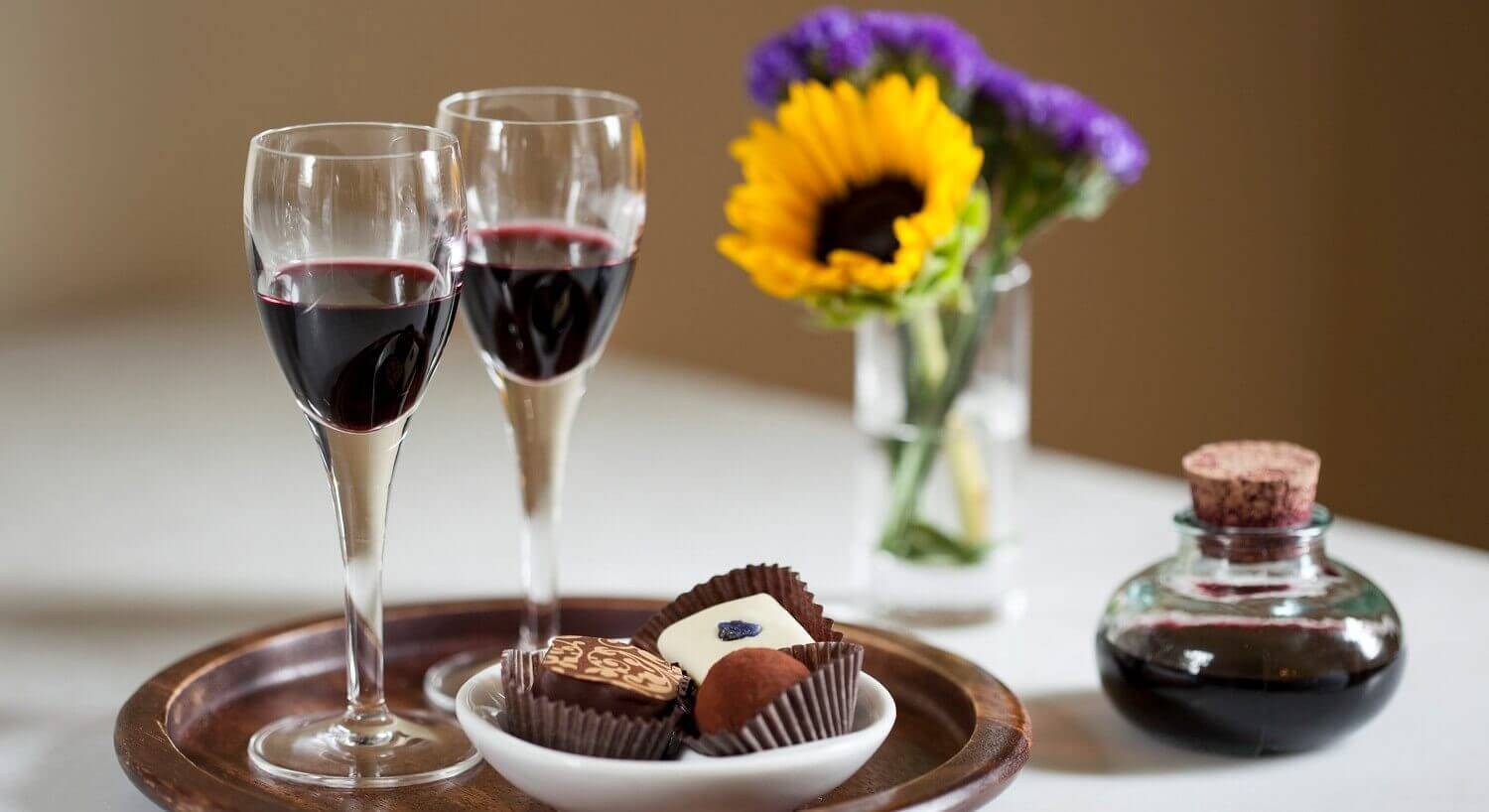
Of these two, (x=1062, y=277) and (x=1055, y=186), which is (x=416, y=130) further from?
(x=1062, y=277)

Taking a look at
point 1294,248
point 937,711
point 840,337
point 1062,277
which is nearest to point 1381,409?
point 1294,248

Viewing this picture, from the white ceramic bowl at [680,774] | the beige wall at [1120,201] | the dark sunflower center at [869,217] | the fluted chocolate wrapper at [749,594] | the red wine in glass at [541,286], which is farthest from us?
the beige wall at [1120,201]

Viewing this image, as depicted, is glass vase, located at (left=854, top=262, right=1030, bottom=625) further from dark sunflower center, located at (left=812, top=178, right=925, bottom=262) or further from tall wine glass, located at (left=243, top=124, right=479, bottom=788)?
tall wine glass, located at (left=243, top=124, right=479, bottom=788)

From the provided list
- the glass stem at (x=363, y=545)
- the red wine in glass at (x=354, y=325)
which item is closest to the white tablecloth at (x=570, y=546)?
the glass stem at (x=363, y=545)

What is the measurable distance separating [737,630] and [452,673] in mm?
272

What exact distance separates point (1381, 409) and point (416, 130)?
199 centimetres

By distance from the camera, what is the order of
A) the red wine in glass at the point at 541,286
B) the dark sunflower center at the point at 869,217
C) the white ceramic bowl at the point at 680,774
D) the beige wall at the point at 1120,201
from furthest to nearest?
the beige wall at the point at 1120,201 → the dark sunflower center at the point at 869,217 → the red wine in glass at the point at 541,286 → the white ceramic bowl at the point at 680,774

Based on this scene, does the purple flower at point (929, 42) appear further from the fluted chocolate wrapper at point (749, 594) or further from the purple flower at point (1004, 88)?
the fluted chocolate wrapper at point (749, 594)

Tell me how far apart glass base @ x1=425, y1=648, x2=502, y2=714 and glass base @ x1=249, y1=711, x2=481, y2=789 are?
4cm

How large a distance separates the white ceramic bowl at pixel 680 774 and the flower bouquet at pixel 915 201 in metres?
0.37

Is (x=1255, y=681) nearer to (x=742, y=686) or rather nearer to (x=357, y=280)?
(x=742, y=686)

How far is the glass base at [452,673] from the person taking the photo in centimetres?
92

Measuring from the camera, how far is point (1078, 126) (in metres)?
1.05

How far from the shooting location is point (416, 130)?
0.77 metres
